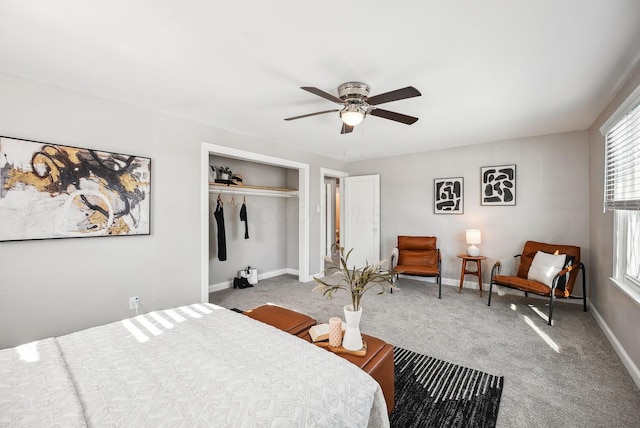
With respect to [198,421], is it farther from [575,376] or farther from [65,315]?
[575,376]

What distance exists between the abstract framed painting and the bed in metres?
1.37

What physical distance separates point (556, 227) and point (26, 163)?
6121mm

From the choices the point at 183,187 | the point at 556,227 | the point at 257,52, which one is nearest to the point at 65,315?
the point at 183,187

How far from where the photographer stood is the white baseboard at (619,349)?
2085mm

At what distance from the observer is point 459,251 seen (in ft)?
15.7

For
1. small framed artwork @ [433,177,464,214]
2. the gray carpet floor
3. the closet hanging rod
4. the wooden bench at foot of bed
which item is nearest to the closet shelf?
the closet hanging rod

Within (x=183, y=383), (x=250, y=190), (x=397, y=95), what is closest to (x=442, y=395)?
(x=183, y=383)

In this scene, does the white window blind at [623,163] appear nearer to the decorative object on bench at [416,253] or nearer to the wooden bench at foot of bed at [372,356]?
the decorative object on bench at [416,253]

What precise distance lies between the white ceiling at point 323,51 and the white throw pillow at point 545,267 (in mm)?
1749

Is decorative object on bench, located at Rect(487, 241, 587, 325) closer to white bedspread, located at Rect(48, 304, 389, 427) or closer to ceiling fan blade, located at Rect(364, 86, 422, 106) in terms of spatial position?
ceiling fan blade, located at Rect(364, 86, 422, 106)

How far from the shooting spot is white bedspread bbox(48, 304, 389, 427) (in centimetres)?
100

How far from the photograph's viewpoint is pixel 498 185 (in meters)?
4.37

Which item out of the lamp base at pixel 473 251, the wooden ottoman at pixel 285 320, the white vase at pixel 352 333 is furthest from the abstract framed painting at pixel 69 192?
the lamp base at pixel 473 251

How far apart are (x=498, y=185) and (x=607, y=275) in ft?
6.03
